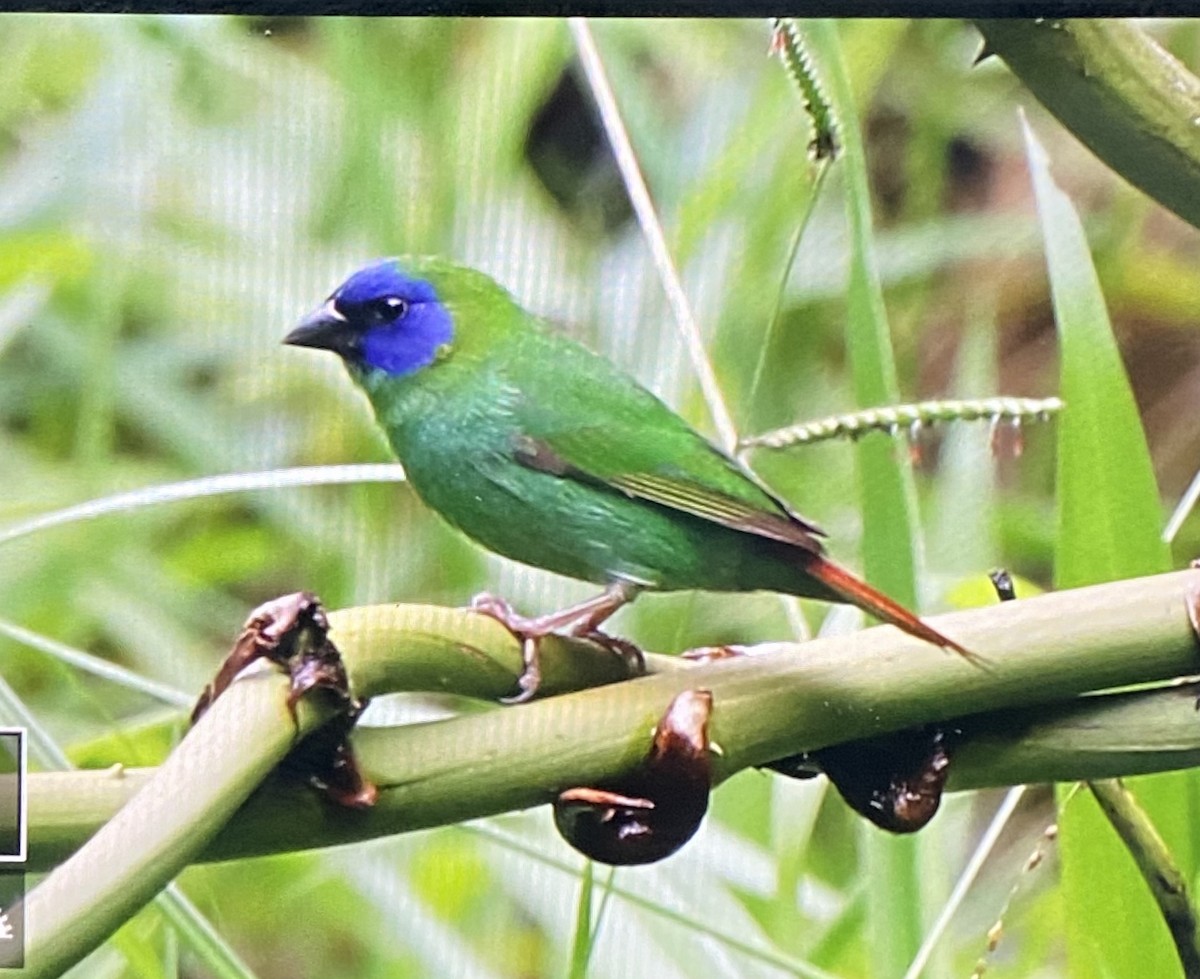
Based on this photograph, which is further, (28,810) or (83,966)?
(83,966)

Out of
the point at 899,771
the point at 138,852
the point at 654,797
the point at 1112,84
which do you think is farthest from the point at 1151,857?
the point at 138,852

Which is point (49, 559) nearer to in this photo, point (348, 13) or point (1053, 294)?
point (348, 13)

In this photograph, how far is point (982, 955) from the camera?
842 mm

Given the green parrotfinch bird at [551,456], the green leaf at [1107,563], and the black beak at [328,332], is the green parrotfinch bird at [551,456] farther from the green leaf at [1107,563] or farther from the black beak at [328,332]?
the green leaf at [1107,563]

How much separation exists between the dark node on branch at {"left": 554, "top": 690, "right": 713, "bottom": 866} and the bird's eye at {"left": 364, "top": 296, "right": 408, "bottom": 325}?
0.22m

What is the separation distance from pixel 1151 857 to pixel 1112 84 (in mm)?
352

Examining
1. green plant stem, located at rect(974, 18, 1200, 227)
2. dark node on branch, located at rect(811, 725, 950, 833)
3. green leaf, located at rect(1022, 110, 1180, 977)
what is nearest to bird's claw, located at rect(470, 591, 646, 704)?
dark node on branch, located at rect(811, 725, 950, 833)

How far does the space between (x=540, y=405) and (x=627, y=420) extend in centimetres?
4

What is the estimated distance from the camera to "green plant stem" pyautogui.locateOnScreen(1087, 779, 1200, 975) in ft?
2.56

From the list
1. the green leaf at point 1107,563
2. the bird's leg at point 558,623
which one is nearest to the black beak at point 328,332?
Answer: the bird's leg at point 558,623

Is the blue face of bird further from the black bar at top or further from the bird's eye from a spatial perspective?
the black bar at top

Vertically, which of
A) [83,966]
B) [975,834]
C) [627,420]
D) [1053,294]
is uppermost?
[1053,294]

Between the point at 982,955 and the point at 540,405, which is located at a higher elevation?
the point at 540,405

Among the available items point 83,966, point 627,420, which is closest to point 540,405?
point 627,420
